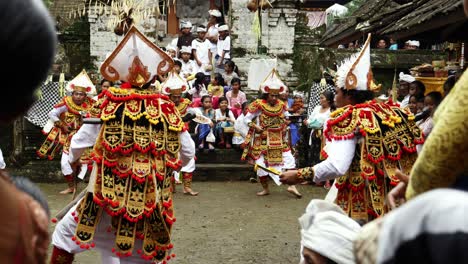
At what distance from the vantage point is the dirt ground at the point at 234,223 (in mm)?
7164

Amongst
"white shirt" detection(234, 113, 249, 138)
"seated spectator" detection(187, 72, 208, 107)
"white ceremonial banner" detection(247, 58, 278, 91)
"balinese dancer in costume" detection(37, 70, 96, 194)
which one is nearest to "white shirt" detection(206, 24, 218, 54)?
Result: "white ceremonial banner" detection(247, 58, 278, 91)

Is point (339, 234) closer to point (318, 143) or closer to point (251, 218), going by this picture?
point (251, 218)

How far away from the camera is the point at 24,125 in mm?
12594

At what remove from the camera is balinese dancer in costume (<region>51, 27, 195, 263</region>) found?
16.8ft

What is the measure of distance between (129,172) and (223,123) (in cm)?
799

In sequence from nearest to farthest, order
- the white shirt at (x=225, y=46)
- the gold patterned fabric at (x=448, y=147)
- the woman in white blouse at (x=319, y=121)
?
1. the gold patterned fabric at (x=448, y=147)
2. the woman in white blouse at (x=319, y=121)
3. the white shirt at (x=225, y=46)

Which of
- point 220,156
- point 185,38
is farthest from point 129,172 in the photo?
point 185,38

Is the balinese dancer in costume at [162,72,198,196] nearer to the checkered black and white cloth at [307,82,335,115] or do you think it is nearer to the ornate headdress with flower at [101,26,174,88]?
the checkered black and white cloth at [307,82,335,115]

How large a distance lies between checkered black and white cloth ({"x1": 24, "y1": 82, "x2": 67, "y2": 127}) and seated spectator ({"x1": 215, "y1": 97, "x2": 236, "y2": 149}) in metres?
3.22

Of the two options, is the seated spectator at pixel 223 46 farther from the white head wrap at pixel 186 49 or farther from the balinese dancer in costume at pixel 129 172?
the balinese dancer in costume at pixel 129 172

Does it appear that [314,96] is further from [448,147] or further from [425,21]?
[448,147]

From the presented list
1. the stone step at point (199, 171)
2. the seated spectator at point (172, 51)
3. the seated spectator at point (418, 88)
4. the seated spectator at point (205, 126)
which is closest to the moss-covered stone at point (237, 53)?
the seated spectator at point (172, 51)

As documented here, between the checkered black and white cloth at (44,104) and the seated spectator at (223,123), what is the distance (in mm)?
3224

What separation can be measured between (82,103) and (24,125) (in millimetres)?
2451
